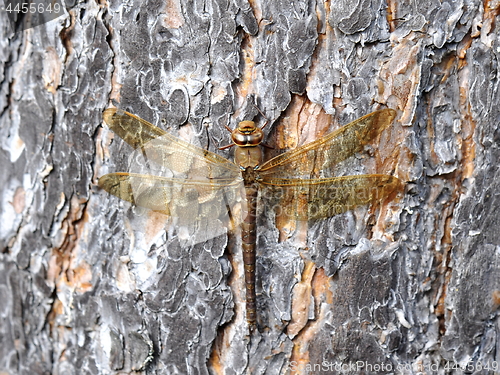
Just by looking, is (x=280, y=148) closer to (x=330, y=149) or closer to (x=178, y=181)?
(x=330, y=149)

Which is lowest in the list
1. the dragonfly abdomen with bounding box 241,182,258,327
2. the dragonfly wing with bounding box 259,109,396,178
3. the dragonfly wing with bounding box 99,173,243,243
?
the dragonfly abdomen with bounding box 241,182,258,327

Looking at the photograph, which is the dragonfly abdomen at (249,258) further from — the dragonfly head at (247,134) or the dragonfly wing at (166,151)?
the dragonfly head at (247,134)

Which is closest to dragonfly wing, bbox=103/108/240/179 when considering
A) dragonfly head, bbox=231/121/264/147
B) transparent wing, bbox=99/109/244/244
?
transparent wing, bbox=99/109/244/244

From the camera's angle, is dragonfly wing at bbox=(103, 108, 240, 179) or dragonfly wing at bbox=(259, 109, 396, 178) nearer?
dragonfly wing at bbox=(259, 109, 396, 178)

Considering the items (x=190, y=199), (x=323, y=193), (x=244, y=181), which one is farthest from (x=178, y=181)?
(x=323, y=193)

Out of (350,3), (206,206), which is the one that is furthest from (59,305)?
(350,3)

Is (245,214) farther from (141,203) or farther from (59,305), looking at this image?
(59,305)

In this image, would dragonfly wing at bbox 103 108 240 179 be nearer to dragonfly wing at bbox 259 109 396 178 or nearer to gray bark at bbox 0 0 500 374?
gray bark at bbox 0 0 500 374
